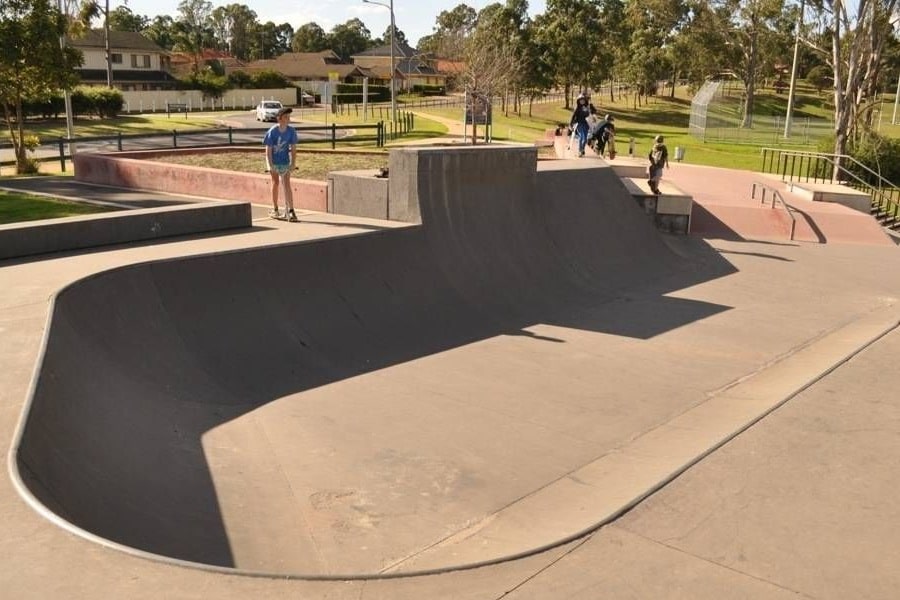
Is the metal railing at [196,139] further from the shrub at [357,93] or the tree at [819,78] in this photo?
the tree at [819,78]

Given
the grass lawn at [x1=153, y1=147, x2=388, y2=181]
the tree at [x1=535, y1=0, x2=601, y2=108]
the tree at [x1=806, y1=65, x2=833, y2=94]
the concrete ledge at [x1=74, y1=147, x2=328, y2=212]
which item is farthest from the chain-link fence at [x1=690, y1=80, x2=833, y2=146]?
the tree at [x1=806, y1=65, x2=833, y2=94]

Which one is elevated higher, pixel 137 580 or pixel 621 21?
pixel 621 21

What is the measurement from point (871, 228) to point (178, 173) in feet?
51.1

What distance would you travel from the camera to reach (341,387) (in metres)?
8.06

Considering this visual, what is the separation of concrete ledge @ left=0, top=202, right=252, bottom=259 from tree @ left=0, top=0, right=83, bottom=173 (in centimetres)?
1448

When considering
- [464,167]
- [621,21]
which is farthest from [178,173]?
[621,21]

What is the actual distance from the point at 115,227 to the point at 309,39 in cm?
13843

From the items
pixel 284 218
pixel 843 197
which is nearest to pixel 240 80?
pixel 843 197

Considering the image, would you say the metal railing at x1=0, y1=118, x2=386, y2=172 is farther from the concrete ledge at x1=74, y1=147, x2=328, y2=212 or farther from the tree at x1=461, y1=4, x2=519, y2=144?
the concrete ledge at x1=74, y1=147, x2=328, y2=212

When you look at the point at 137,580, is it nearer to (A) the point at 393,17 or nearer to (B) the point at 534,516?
(B) the point at 534,516

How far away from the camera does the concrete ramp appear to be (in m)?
5.07

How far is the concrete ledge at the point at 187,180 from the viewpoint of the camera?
45.1 feet

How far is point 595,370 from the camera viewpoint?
9000mm

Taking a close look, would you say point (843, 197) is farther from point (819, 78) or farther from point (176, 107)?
point (819, 78)
